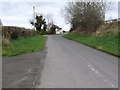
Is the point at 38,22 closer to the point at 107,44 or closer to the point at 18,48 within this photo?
the point at 107,44

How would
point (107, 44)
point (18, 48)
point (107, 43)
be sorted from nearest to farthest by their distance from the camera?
Answer: 1. point (18, 48)
2. point (107, 44)
3. point (107, 43)

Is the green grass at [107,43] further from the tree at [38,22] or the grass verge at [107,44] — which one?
the tree at [38,22]

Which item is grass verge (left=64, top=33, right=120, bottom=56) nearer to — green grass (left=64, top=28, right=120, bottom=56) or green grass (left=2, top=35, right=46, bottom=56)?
green grass (left=64, top=28, right=120, bottom=56)

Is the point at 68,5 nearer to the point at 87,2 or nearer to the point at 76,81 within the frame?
the point at 87,2

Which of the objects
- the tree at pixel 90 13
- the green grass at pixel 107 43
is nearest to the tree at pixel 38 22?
the tree at pixel 90 13

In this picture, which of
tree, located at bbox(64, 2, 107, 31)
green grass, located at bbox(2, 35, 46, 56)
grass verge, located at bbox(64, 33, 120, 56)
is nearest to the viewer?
green grass, located at bbox(2, 35, 46, 56)

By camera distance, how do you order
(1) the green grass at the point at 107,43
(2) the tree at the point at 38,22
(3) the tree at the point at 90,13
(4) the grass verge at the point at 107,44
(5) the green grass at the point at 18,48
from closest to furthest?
(5) the green grass at the point at 18,48, (4) the grass verge at the point at 107,44, (1) the green grass at the point at 107,43, (3) the tree at the point at 90,13, (2) the tree at the point at 38,22

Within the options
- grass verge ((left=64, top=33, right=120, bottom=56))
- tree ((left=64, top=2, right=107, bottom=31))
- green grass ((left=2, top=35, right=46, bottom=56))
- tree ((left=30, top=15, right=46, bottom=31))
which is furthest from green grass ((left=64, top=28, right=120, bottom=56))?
tree ((left=30, top=15, right=46, bottom=31))

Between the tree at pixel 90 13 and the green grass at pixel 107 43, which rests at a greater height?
the tree at pixel 90 13

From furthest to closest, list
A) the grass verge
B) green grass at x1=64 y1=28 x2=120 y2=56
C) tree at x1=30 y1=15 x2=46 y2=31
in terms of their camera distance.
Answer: tree at x1=30 y1=15 x2=46 y2=31 → green grass at x1=64 y1=28 x2=120 y2=56 → the grass verge

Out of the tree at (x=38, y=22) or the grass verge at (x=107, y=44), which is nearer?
the grass verge at (x=107, y=44)

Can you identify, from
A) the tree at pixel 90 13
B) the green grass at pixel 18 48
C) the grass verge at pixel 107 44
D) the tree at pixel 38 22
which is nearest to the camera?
the green grass at pixel 18 48

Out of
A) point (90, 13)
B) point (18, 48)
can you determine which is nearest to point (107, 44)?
point (18, 48)

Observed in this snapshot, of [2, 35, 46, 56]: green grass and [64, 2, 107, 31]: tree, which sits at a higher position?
[64, 2, 107, 31]: tree
